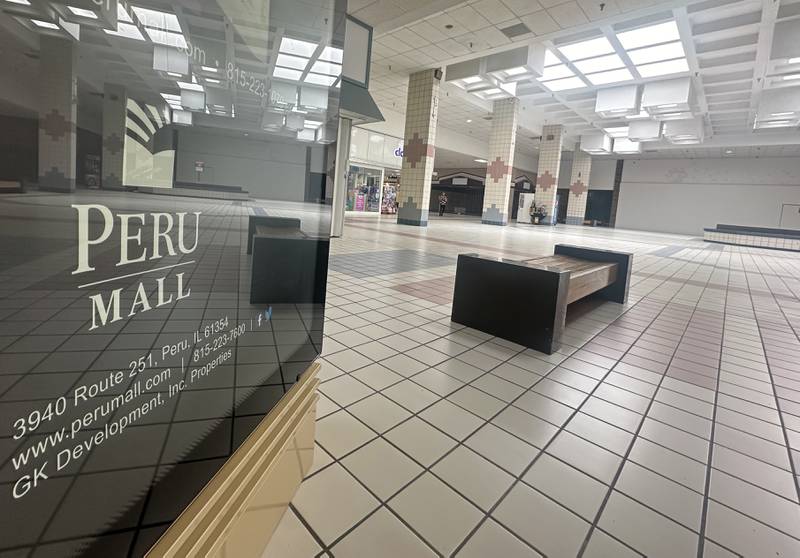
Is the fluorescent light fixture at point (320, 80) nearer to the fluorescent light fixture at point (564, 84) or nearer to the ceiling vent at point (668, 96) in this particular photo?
the fluorescent light fixture at point (564, 84)

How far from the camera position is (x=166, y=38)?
2.17ft

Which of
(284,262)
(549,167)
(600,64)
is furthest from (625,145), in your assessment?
(284,262)

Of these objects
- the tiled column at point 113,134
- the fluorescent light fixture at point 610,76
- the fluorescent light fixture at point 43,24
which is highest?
the fluorescent light fixture at point 610,76

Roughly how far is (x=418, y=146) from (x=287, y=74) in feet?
38.2

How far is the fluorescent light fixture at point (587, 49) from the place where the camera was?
906 centimetres

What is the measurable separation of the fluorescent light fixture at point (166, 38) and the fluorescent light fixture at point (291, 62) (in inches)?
13.9

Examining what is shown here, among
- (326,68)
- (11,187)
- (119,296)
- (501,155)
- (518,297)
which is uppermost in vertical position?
(501,155)

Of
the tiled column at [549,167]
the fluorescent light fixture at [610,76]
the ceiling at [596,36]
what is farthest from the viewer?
the tiled column at [549,167]

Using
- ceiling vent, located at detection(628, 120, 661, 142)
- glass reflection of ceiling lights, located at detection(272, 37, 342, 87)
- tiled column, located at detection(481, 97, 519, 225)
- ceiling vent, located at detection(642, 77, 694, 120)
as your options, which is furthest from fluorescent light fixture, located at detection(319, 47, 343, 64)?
ceiling vent, located at detection(628, 120, 661, 142)

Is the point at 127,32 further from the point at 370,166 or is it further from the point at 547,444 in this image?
the point at 370,166

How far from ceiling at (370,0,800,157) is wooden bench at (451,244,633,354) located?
619 cm

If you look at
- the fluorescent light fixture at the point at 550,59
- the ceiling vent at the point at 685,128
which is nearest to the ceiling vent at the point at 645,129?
the ceiling vent at the point at 685,128

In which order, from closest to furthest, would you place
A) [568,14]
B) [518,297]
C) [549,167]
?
[518,297] < [568,14] < [549,167]

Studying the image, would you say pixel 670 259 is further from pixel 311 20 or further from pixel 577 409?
pixel 311 20
